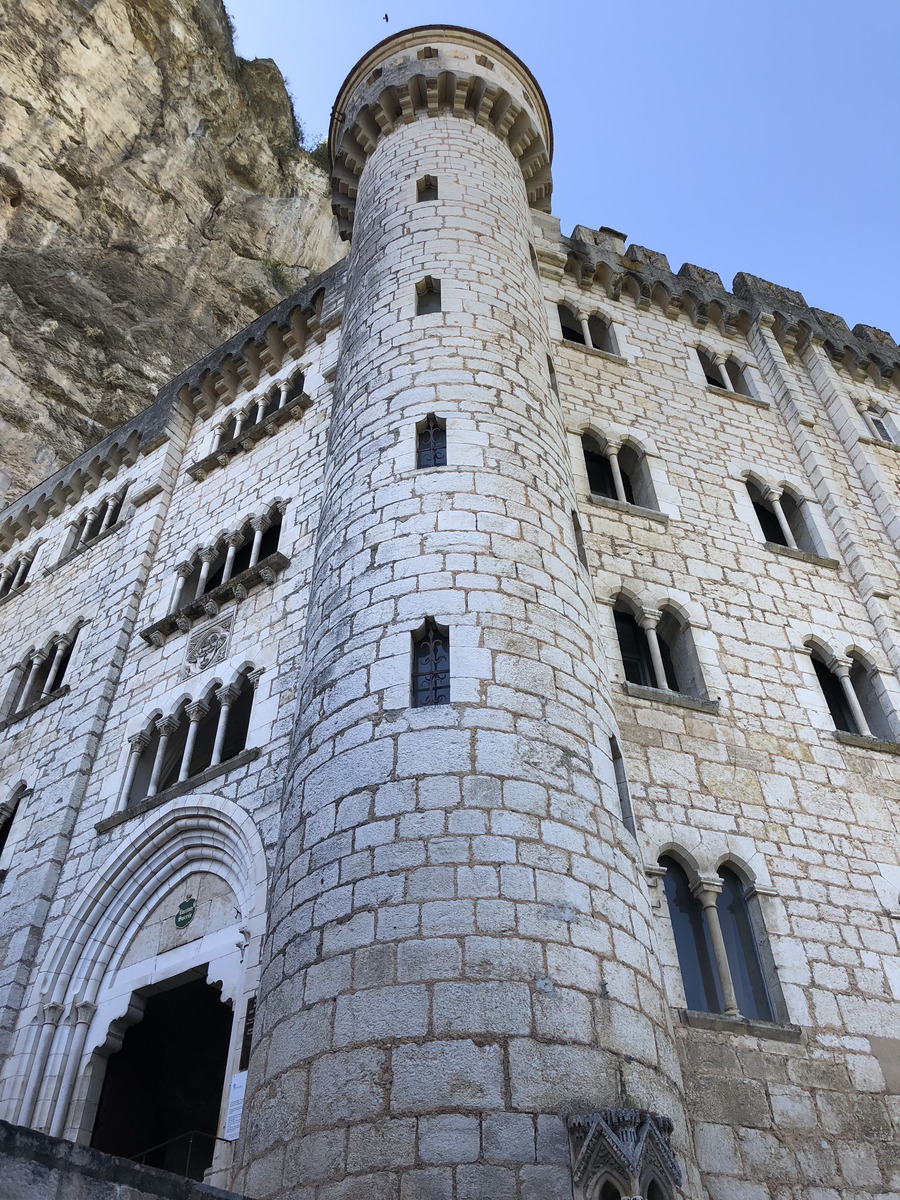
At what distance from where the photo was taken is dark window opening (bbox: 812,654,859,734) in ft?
35.4

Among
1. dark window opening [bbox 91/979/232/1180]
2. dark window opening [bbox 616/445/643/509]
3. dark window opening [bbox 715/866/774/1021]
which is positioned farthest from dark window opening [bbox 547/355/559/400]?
dark window opening [bbox 91/979/232/1180]

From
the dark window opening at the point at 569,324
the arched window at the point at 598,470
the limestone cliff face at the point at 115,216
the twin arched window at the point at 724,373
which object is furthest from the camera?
the limestone cliff face at the point at 115,216

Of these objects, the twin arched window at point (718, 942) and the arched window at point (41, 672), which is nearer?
the twin arched window at point (718, 942)

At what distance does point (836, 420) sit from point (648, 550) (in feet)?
18.9

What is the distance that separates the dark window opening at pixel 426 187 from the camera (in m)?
13.1

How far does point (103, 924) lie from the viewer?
405 inches

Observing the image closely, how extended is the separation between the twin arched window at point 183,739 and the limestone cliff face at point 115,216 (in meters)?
11.4

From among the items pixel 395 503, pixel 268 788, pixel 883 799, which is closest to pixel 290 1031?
pixel 268 788

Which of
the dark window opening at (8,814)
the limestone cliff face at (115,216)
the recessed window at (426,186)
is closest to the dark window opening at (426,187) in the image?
the recessed window at (426,186)

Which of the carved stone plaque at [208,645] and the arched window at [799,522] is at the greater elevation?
the arched window at [799,522]

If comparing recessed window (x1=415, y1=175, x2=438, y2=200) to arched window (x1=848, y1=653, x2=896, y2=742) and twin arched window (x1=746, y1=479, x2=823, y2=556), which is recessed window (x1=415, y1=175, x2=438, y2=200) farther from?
arched window (x1=848, y1=653, x2=896, y2=742)

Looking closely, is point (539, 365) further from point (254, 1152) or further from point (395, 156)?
point (254, 1152)

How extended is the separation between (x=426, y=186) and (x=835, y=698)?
8.46 meters

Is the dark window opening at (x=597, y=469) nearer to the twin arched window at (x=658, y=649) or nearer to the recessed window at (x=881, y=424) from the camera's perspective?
the twin arched window at (x=658, y=649)
